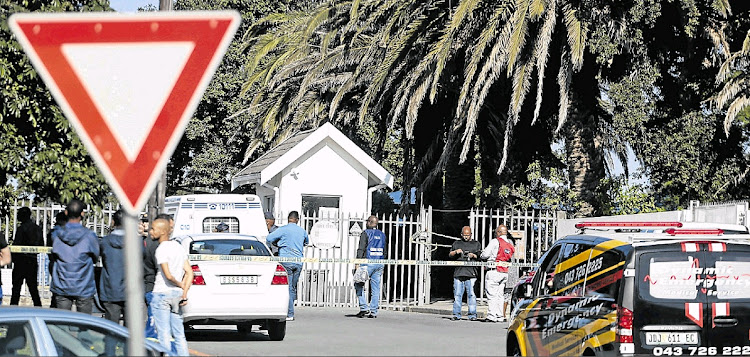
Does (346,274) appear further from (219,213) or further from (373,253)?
(373,253)

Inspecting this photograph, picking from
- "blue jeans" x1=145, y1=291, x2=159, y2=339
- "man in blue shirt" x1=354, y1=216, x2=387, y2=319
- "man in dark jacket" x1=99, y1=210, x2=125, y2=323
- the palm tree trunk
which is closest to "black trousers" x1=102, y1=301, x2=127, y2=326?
"man in dark jacket" x1=99, y1=210, x2=125, y2=323

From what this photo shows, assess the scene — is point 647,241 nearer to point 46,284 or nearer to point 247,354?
point 247,354

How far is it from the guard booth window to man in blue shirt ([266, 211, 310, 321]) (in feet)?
14.0

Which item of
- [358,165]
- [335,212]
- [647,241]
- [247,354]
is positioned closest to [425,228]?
[335,212]

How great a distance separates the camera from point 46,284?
22969 mm

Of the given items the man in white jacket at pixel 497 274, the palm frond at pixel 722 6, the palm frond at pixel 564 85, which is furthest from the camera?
the palm frond at pixel 722 6

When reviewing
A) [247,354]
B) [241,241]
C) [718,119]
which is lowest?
[247,354]

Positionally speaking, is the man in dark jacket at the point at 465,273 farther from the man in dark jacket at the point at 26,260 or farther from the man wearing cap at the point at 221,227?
the man in dark jacket at the point at 26,260

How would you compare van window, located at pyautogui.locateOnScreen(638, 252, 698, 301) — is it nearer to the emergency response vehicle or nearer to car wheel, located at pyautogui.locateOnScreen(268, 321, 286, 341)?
the emergency response vehicle

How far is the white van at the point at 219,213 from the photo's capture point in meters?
22.7

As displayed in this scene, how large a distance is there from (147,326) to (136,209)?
8.34 m

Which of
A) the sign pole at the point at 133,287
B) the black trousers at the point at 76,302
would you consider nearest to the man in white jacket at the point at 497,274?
the black trousers at the point at 76,302

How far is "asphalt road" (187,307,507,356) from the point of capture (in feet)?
42.8

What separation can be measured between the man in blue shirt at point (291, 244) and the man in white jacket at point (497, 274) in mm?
3257
